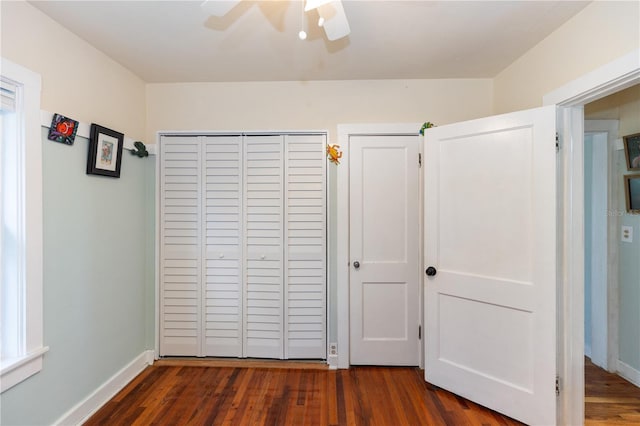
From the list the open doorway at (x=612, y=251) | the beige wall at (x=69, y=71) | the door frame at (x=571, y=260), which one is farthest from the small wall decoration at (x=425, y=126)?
the beige wall at (x=69, y=71)

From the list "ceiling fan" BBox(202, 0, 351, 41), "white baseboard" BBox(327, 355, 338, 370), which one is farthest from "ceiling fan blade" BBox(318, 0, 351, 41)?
"white baseboard" BBox(327, 355, 338, 370)

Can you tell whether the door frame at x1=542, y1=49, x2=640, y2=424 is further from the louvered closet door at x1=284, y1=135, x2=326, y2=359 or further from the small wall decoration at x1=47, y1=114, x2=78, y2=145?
the small wall decoration at x1=47, y1=114, x2=78, y2=145

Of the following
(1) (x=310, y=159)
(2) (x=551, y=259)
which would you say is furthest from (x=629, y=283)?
(1) (x=310, y=159)

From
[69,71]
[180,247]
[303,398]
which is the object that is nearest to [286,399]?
→ [303,398]

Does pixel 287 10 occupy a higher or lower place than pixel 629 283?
higher

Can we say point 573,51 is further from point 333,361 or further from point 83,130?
point 83,130

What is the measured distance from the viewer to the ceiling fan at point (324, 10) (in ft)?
3.81

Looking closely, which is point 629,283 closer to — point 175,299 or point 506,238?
point 506,238

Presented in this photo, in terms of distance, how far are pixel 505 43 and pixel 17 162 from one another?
2.92 m

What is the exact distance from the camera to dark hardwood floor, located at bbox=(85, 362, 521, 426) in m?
1.81

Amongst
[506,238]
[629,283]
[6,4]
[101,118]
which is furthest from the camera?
[629,283]

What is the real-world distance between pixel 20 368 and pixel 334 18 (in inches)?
89.2

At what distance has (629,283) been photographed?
2.27 m

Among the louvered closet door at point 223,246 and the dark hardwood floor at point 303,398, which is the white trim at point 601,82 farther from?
the louvered closet door at point 223,246
